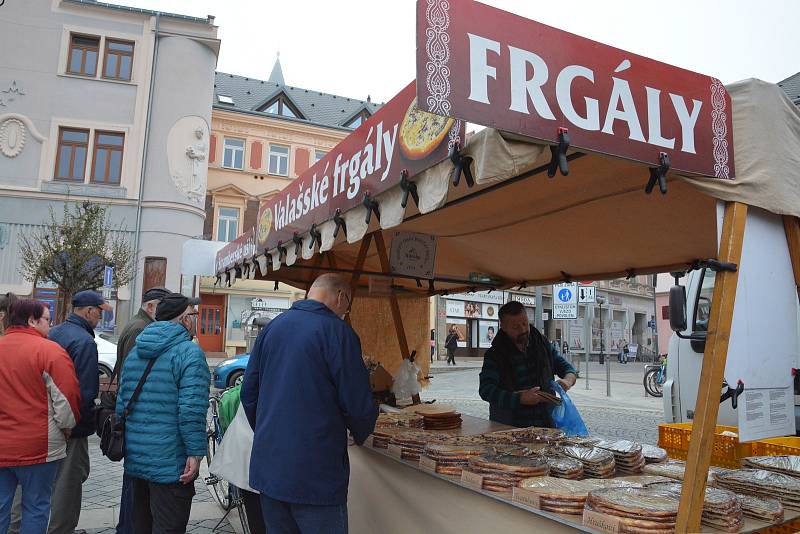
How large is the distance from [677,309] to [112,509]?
5172 millimetres

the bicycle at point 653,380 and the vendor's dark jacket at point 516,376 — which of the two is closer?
the vendor's dark jacket at point 516,376

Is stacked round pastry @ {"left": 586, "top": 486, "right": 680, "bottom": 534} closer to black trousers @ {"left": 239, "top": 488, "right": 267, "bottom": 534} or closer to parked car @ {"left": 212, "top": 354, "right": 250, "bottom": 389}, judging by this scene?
black trousers @ {"left": 239, "top": 488, "right": 267, "bottom": 534}

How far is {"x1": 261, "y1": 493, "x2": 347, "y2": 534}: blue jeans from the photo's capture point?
7.75 ft

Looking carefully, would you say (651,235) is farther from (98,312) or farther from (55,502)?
(55,502)

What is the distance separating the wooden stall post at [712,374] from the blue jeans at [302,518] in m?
1.36

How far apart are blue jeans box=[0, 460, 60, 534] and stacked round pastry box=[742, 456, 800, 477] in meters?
4.07

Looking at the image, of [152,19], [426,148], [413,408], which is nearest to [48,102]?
[152,19]

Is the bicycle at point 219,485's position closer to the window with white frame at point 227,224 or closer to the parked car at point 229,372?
the parked car at point 229,372

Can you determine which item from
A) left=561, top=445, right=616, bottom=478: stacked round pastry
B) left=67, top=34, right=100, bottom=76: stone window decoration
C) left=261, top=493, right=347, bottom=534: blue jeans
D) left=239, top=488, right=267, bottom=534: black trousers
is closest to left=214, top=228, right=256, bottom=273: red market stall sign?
left=239, top=488, right=267, bottom=534: black trousers

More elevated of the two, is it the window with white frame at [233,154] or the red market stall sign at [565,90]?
the window with white frame at [233,154]

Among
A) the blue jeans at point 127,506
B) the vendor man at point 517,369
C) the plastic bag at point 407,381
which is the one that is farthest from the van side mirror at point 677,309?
the plastic bag at point 407,381

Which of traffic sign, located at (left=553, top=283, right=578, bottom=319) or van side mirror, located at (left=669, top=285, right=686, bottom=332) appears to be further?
traffic sign, located at (left=553, top=283, right=578, bottom=319)

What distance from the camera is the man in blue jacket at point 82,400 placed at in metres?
3.78

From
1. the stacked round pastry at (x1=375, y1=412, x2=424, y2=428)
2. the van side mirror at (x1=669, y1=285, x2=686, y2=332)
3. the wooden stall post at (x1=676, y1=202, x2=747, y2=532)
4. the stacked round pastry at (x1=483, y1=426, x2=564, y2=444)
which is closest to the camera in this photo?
the wooden stall post at (x1=676, y1=202, x2=747, y2=532)
